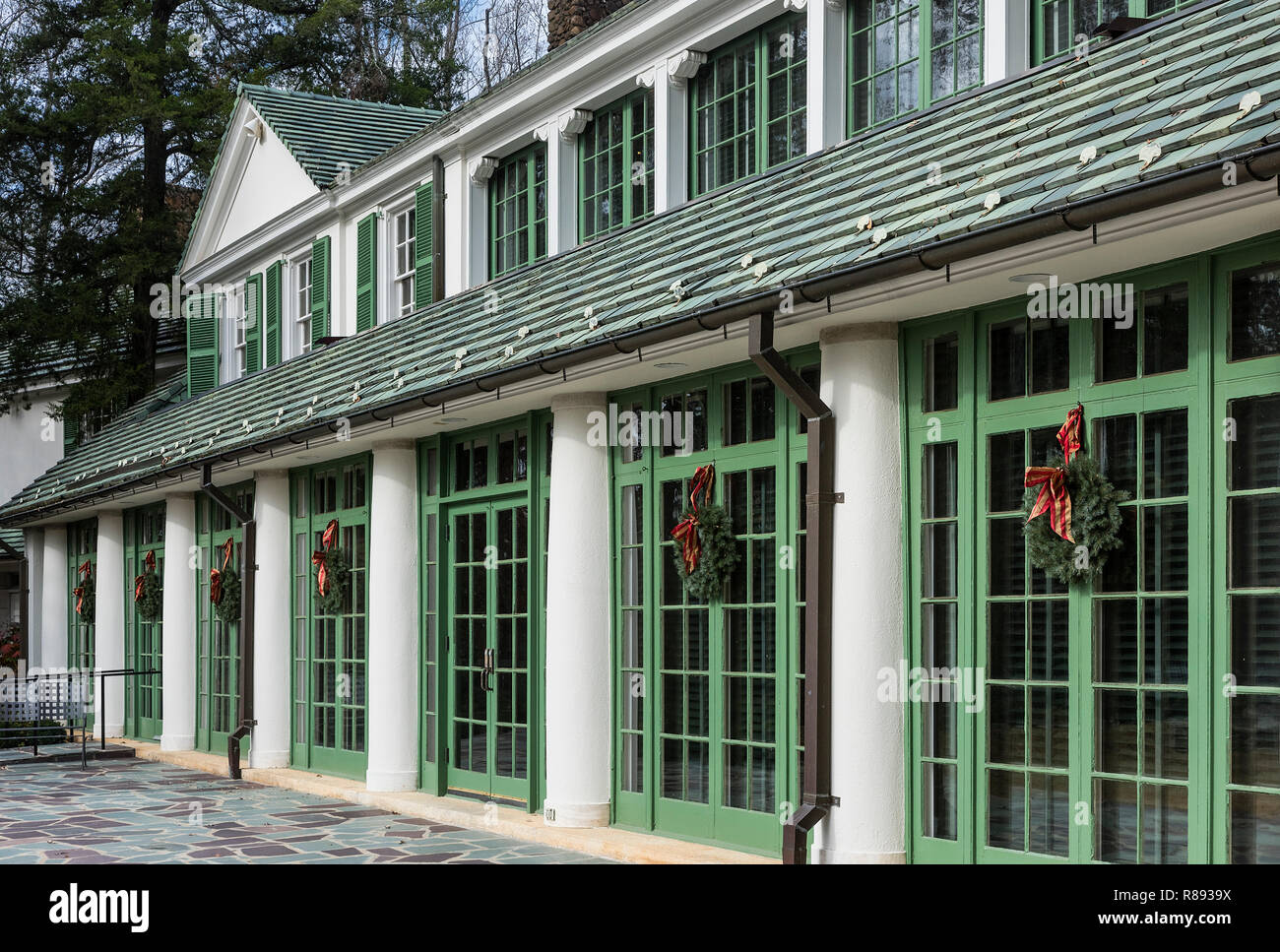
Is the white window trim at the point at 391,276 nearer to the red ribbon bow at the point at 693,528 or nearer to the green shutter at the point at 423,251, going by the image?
the green shutter at the point at 423,251

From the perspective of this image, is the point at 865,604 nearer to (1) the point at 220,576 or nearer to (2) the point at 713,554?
(2) the point at 713,554

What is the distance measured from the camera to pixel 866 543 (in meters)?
8.79

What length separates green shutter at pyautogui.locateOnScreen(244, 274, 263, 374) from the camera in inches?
794

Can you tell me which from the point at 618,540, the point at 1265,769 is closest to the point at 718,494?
the point at 618,540

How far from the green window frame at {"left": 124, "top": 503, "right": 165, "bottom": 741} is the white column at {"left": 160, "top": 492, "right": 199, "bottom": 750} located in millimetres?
785

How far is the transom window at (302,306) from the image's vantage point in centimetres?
1888

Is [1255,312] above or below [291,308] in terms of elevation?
below

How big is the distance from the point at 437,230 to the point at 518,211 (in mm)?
1206

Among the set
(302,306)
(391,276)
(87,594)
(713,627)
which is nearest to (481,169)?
(391,276)

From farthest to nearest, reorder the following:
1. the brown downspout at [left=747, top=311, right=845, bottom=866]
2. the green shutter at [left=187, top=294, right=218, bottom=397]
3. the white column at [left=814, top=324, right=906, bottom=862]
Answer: the green shutter at [left=187, top=294, right=218, bottom=397]
the brown downspout at [left=747, top=311, right=845, bottom=866]
the white column at [left=814, top=324, right=906, bottom=862]

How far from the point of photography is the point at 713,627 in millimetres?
10320

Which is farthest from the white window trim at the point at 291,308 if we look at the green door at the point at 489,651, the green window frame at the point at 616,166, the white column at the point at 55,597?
the white column at the point at 55,597

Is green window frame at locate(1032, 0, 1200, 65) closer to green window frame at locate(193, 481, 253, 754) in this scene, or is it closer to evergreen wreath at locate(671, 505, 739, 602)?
evergreen wreath at locate(671, 505, 739, 602)

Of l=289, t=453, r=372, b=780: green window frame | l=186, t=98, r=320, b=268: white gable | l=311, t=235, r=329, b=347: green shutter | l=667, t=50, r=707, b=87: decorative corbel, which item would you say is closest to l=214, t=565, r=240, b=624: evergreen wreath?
l=289, t=453, r=372, b=780: green window frame
